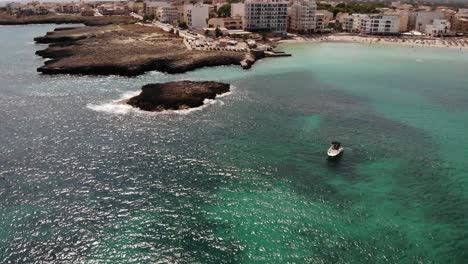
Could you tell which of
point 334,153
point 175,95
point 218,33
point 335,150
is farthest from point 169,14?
point 334,153

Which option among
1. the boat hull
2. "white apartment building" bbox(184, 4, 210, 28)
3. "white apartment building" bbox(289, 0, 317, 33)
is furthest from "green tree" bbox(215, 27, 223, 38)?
the boat hull

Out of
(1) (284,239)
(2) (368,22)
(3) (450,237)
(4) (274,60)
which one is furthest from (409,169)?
(2) (368,22)

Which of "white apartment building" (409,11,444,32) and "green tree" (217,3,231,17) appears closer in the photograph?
"white apartment building" (409,11,444,32)

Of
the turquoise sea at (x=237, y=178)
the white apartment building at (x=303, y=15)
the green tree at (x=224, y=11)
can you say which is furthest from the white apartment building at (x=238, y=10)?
the turquoise sea at (x=237, y=178)

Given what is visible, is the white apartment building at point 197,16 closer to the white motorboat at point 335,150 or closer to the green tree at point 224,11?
the green tree at point 224,11

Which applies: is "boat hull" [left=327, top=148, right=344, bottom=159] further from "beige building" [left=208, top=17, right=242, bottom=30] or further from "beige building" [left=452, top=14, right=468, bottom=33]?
"beige building" [left=452, top=14, right=468, bottom=33]

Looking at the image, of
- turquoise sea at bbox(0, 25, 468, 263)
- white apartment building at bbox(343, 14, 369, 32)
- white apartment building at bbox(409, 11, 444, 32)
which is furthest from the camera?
white apartment building at bbox(409, 11, 444, 32)

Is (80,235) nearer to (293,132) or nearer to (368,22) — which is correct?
(293,132)
